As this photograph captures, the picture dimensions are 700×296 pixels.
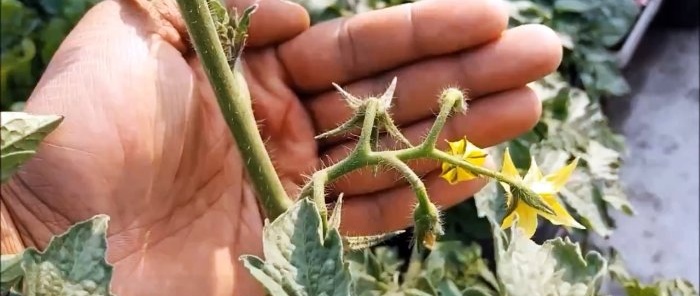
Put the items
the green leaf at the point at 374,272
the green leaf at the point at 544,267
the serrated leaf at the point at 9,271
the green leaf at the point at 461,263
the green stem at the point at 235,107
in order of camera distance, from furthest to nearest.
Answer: the green leaf at the point at 461,263
the green leaf at the point at 374,272
the green stem at the point at 235,107
the green leaf at the point at 544,267
the serrated leaf at the point at 9,271

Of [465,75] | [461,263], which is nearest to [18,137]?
[465,75]

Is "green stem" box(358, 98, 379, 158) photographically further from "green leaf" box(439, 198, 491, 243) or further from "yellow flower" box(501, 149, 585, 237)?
"green leaf" box(439, 198, 491, 243)

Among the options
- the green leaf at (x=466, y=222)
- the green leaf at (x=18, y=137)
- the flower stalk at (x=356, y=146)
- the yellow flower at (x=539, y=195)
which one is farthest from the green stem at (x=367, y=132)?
the green leaf at (x=466, y=222)

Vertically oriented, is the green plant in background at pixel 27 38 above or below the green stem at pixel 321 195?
below

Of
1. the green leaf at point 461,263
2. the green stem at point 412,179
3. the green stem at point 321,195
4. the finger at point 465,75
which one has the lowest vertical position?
the green leaf at point 461,263

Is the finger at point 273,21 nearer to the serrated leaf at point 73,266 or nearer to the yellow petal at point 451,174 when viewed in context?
the yellow petal at point 451,174

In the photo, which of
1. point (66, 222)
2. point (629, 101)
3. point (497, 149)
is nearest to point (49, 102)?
point (66, 222)

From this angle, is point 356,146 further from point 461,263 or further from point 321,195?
point 461,263
